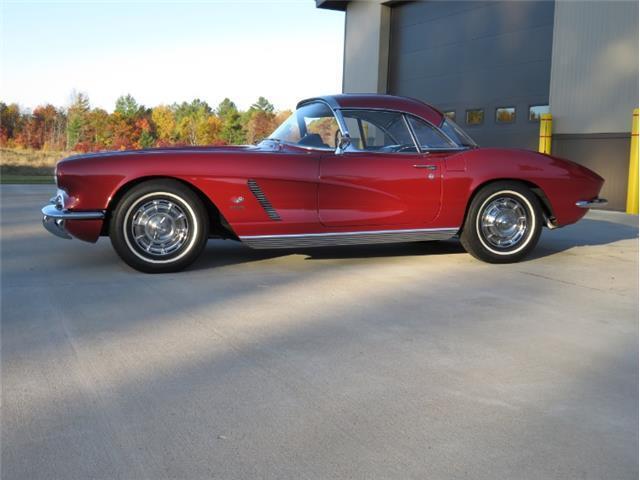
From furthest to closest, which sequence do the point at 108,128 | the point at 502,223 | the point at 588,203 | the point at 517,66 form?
the point at 108,128, the point at 517,66, the point at 588,203, the point at 502,223

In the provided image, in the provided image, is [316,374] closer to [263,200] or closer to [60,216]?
[263,200]

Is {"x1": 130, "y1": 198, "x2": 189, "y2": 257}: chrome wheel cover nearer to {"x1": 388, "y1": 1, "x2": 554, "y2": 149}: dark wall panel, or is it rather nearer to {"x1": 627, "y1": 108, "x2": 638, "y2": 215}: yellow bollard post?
{"x1": 627, "y1": 108, "x2": 638, "y2": 215}: yellow bollard post

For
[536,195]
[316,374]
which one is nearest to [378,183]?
[536,195]

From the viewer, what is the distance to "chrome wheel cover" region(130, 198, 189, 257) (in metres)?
4.97

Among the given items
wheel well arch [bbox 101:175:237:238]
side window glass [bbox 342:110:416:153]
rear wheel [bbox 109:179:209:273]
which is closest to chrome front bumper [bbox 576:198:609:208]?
side window glass [bbox 342:110:416:153]

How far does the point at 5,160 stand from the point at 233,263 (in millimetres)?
40500

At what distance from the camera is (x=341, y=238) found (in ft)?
17.6

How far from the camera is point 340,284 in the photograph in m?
4.78

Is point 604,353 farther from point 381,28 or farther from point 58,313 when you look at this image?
point 381,28

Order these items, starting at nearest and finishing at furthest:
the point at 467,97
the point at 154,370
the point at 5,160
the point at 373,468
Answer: the point at 373,468, the point at 154,370, the point at 467,97, the point at 5,160

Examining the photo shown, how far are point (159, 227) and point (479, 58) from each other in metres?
15.7

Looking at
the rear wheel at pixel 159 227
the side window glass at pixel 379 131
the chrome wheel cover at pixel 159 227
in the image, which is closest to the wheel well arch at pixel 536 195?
the side window glass at pixel 379 131

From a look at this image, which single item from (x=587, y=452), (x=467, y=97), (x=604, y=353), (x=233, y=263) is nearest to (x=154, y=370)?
(x=587, y=452)

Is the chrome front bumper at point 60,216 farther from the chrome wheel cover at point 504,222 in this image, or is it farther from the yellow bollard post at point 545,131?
the yellow bollard post at point 545,131
